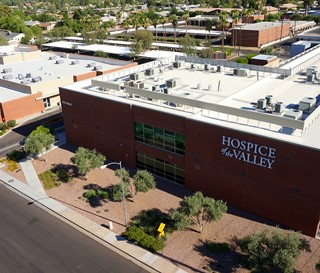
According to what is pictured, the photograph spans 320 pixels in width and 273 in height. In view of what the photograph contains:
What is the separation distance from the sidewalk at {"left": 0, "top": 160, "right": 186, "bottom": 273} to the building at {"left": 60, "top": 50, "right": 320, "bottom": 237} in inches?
394

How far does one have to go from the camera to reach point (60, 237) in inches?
1248

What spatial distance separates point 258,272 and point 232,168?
10167 mm

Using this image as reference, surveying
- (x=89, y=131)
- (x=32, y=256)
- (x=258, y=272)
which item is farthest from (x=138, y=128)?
(x=258, y=272)

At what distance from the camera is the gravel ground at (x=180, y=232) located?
27.8m

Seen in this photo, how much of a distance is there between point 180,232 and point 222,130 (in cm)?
1047

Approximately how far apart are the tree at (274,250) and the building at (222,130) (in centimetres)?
567

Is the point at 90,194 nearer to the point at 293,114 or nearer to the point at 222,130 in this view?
the point at 222,130

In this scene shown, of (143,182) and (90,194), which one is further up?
(143,182)

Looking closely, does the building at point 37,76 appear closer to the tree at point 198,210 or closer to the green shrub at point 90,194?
the green shrub at point 90,194

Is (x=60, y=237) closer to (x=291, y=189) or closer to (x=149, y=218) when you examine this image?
(x=149, y=218)

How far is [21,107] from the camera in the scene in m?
61.4

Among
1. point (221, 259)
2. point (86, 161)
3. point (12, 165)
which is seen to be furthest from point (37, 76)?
point (221, 259)

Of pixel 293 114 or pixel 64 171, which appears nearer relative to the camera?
pixel 293 114

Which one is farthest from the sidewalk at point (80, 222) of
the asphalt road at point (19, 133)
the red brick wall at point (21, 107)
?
the red brick wall at point (21, 107)
